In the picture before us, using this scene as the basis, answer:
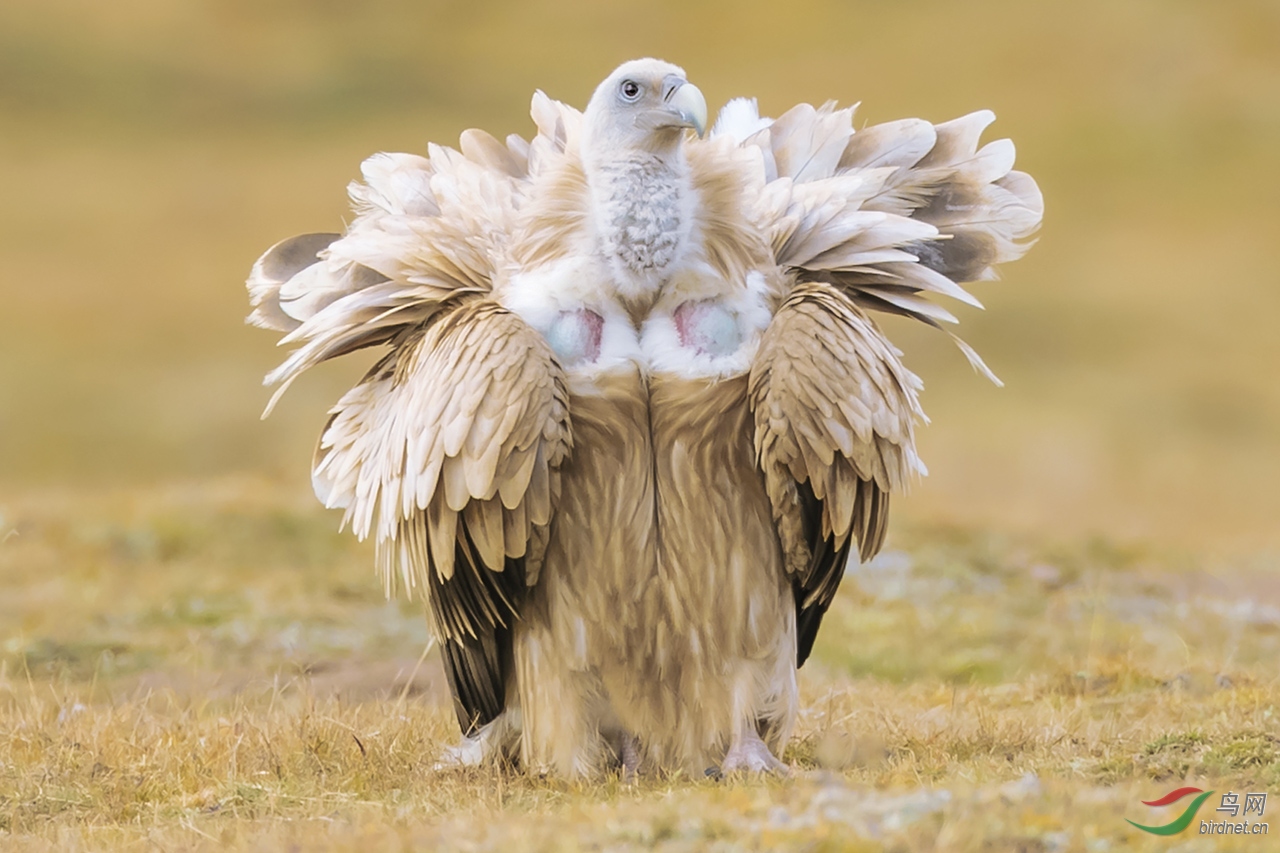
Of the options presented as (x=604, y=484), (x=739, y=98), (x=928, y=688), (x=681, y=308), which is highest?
(x=739, y=98)

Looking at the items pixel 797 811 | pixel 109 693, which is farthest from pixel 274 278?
pixel 797 811

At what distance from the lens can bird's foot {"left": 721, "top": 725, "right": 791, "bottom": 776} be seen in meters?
6.00

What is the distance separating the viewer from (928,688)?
29.0ft

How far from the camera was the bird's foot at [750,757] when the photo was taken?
6000 millimetres

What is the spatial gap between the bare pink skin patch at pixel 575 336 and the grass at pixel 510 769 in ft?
5.23

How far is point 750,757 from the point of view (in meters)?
6.06

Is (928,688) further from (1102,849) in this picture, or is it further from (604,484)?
(1102,849)

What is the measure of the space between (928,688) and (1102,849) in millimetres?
4608

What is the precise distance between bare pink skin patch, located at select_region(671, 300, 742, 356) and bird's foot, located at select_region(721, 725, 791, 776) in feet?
4.82

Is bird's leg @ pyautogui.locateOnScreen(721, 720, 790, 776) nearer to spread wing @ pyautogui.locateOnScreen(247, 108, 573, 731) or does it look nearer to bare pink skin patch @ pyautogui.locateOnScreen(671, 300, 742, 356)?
spread wing @ pyautogui.locateOnScreen(247, 108, 573, 731)

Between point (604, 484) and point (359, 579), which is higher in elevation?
point (604, 484)

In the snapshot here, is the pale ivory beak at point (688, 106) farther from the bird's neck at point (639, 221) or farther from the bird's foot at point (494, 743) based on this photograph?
the bird's foot at point (494, 743)

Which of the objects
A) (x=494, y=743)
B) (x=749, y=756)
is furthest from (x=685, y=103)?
(x=494, y=743)

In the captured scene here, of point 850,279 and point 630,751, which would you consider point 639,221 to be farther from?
point 630,751
